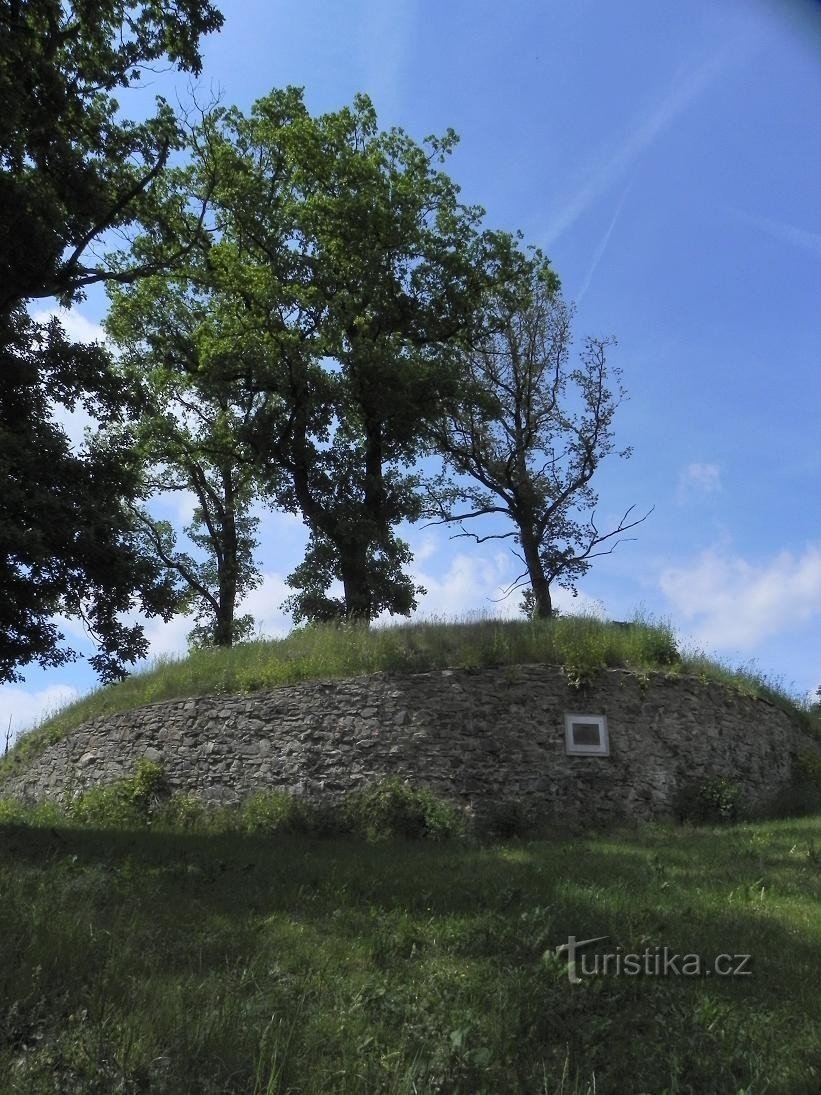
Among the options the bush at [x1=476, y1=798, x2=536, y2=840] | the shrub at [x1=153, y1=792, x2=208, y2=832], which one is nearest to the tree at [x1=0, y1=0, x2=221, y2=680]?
the shrub at [x1=153, y1=792, x2=208, y2=832]

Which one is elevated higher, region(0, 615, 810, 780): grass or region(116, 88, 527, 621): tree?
region(116, 88, 527, 621): tree

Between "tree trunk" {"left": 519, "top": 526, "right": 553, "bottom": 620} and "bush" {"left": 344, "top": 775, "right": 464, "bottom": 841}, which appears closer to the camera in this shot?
"bush" {"left": 344, "top": 775, "right": 464, "bottom": 841}

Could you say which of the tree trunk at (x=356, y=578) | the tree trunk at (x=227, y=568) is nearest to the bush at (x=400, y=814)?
the tree trunk at (x=356, y=578)

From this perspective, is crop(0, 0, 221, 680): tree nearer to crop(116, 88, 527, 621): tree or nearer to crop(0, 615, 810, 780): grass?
crop(0, 615, 810, 780): grass

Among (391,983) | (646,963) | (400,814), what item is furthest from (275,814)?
(646,963)

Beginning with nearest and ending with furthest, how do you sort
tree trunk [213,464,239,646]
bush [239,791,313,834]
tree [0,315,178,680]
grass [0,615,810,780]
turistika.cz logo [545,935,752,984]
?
turistika.cz logo [545,935,752,984] → tree [0,315,178,680] → bush [239,791,313,834] → grass [0,615,810,780] → tree trunk [213,464,239,646]

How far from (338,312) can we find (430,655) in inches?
459

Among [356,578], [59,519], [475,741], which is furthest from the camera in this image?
[356,578]

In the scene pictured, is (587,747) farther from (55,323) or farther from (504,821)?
(55,323)

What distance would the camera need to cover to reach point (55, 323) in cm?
1295

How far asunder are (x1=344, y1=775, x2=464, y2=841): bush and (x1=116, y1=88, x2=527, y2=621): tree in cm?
840

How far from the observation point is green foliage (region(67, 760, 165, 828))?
14.1 metres

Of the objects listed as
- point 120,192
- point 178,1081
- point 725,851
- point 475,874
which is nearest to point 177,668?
point 120,192

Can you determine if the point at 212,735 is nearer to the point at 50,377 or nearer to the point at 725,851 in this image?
the point at 50,377
